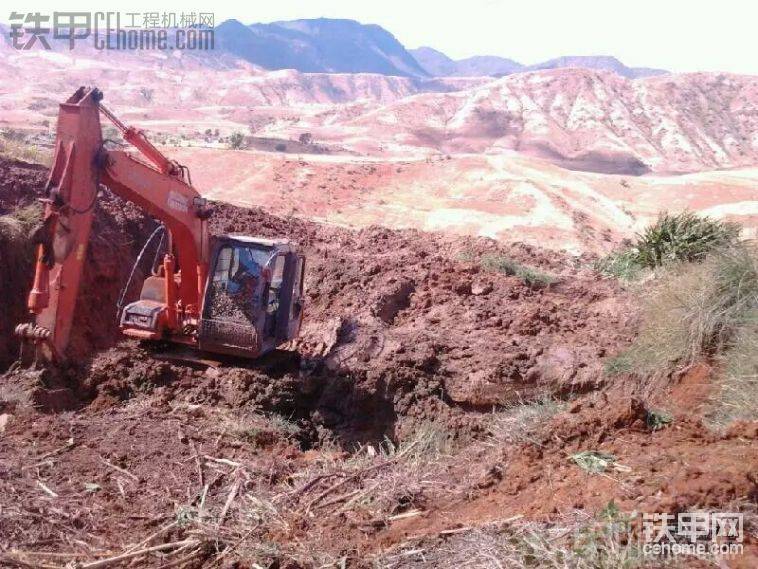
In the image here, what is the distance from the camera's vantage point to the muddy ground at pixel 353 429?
459cm

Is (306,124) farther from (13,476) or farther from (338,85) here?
(13,476)

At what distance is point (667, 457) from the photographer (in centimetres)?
486

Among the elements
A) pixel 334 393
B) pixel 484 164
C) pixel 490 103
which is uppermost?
pixel 490 103

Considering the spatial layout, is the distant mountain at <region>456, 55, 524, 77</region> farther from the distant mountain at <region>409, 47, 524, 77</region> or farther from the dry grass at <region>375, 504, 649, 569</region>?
the dry grass at <region>375, 504, 649, 569</region>

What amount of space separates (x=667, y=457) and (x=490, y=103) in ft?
173

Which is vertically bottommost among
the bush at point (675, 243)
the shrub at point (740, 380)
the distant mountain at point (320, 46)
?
the shrub at point (740, 380)

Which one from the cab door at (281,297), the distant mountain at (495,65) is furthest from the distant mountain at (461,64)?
the cab door at (281,297)

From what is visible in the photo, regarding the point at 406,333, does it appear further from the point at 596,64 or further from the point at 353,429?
the point at 596,64

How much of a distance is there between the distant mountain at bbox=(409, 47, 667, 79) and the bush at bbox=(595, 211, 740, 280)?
4296 inches

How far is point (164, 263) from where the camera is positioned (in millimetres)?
8367

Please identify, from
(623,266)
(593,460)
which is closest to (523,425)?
(593,460)

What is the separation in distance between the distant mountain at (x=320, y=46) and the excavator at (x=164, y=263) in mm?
88008

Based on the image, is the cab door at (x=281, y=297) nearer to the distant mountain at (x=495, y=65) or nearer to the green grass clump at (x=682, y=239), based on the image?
the green grass clump at (x=682, y=239)

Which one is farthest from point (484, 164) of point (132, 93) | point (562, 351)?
point (132, 93)
